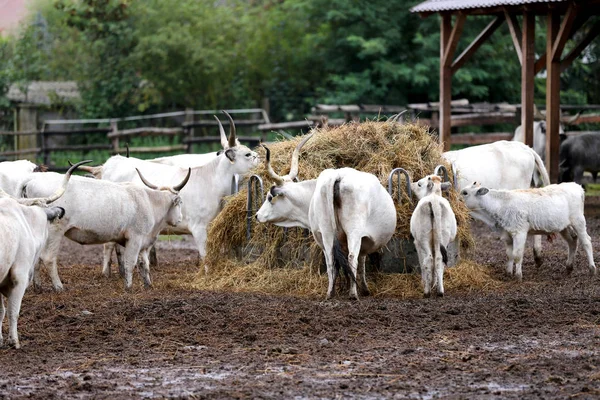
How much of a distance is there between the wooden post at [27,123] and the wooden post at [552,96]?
16.5 metres

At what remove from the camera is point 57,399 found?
21.5 feet

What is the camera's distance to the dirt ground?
6.84 meters

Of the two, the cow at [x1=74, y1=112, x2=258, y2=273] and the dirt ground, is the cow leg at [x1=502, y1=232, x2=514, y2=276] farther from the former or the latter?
the cow at [x1=74, y1=112, x2=258, y2=273]

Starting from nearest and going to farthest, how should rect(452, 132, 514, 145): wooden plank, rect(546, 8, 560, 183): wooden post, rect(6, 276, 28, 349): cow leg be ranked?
rect(6, 276, 28, 349): cow leg, rect(546, 8, 560, 183): wooden post, rect(452, 132, 514, 145): wooden plank

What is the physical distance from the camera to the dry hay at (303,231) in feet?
37.6

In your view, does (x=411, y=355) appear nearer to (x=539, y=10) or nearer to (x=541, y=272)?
(x=541, y=272)

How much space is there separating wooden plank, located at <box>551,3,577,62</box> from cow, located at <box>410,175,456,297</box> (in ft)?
23.1

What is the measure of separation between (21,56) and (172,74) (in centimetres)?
527

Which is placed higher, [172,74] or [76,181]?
[172,74]

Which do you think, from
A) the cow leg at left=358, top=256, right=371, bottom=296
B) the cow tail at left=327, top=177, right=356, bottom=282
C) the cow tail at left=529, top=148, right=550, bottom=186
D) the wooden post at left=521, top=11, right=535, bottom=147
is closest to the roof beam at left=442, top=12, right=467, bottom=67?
the wooden post at left=521, top=11, right=535, bottom=147

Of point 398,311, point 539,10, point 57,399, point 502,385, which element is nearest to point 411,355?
point 502,385

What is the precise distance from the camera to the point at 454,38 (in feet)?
60.0

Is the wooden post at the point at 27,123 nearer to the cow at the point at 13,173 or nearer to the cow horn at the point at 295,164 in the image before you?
the cow at the point at 13,173

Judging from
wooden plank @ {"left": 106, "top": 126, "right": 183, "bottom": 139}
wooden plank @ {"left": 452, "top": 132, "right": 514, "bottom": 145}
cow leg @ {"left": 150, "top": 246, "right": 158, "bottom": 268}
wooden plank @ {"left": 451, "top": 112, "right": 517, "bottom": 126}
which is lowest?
cow leg @ {"left": 150, "top": 246, "right": 158, "bottom": 268}
